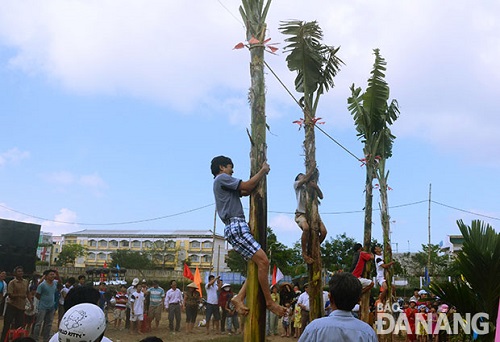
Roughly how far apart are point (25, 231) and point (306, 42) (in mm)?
12244

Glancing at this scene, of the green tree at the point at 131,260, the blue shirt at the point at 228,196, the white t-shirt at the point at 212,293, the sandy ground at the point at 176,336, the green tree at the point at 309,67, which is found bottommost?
the sandy ground at the point at 176,336

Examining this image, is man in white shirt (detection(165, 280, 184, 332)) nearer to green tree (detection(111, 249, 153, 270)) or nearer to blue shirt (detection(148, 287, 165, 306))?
blue shirt (detection(148, 287, 165, 306))

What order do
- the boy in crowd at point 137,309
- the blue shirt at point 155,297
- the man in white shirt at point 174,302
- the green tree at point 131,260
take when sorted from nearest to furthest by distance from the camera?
the boy in crowd at point 137,309 → the man in white shirt at point 174,302 → the blue shirt at point 155,297 → the green tree at point 131,260

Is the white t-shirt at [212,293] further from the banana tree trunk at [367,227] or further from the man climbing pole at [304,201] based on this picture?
the man climbing pole at [304,201]

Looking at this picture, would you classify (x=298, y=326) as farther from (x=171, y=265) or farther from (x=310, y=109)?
(x=171, y=265)

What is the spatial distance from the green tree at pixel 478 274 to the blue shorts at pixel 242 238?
2941mm

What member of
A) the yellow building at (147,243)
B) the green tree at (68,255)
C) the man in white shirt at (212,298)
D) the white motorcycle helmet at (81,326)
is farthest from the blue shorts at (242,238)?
the green tree at (68,255)

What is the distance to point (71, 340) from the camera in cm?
256

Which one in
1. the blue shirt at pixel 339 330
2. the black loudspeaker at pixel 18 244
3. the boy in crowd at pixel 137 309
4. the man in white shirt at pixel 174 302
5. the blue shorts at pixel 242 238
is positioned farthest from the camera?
the man in white shirt at pixel 174 302

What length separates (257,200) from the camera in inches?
211

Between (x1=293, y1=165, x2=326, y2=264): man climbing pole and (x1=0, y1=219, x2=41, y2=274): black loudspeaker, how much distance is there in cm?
1145

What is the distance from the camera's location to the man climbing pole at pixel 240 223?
5.14 m

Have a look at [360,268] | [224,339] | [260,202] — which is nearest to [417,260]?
[224,339]

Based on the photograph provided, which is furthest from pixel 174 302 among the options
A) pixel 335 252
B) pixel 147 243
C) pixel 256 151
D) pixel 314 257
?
pixel 147 243
